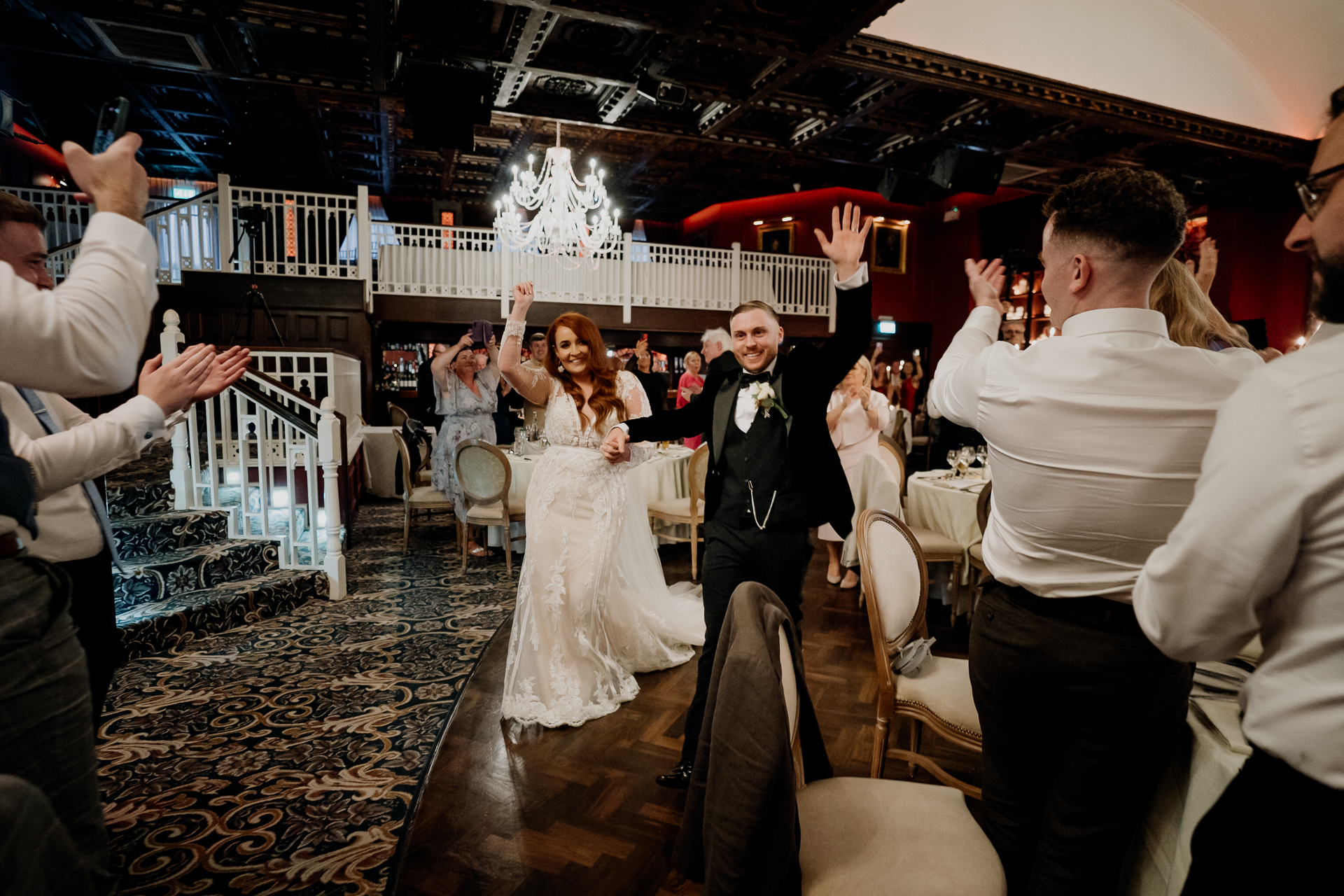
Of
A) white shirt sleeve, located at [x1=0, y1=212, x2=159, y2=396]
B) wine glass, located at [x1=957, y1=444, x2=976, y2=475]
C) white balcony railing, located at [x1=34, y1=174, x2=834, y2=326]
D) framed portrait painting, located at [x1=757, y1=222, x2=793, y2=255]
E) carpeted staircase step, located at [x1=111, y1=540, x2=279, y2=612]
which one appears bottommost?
carpeted staircase step, located at [x1=111, y1=540, x2=279, y2=612]

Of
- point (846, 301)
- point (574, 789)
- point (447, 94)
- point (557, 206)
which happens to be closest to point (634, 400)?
point (846, 301)

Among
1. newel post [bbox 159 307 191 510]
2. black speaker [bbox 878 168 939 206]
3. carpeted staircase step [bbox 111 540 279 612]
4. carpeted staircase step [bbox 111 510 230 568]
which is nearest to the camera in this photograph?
carpeted staircase step [bbox 111 540 279 612]

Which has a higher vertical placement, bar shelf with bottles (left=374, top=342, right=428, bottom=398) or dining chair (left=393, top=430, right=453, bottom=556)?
bar shelf with bottles (left=374, top=342, right=428, bottom=398)

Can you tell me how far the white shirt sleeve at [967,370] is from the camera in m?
1.37

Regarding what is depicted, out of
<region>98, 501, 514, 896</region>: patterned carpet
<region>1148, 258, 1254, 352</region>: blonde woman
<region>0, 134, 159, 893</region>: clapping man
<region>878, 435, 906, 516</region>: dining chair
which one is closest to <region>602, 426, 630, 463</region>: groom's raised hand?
<region>98, 501, 514, 896</region>: patterned carpet

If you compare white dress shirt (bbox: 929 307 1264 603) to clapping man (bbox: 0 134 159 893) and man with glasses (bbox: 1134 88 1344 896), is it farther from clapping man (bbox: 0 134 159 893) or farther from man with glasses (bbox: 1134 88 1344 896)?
clapping man (bbox: 0 134 159 893)

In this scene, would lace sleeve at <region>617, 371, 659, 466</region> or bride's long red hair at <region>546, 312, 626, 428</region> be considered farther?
lace sleeve at <region>617, 371, 659, 466</region>

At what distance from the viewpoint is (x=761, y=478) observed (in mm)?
2234

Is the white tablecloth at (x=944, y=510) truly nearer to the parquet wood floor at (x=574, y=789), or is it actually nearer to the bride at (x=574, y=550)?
the parquet wood floor at (x=574, y=789)

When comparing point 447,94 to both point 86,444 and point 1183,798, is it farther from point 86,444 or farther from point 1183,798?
point 1183,798

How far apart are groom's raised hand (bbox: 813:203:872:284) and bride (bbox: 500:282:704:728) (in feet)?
4.27

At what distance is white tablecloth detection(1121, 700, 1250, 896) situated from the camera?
3.64 ft

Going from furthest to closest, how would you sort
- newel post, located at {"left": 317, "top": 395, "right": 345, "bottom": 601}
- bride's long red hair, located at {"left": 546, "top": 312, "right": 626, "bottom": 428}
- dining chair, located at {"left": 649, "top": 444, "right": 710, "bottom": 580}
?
dining chair, located at {"left": 649, "top": 444, "right": 710, "bottom": 580} → newel post, located at {"left": 317, "top": 395, "right": 345, "bottom": 601} → bride's long red hair, located at {"left": 546, "top": 312, "right": 626, "bottom": 428}

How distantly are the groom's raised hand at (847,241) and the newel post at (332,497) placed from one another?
3513 mm
